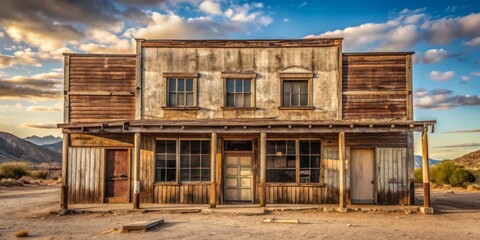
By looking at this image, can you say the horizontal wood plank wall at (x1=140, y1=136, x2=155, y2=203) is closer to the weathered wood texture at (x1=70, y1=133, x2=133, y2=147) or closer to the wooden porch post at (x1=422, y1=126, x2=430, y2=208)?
the weathered wood texture at (x1=70, y1=133, x2=133, y2=147)

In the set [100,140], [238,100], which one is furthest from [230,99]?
[100,140]

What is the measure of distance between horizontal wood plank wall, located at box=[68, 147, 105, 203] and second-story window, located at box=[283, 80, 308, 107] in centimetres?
719

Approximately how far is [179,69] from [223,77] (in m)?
1.70

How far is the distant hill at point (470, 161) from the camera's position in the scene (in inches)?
2070

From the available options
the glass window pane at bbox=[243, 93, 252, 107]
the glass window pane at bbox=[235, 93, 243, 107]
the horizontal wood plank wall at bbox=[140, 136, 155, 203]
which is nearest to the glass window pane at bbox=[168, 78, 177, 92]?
the horizontal wood plank wall at bbox=[140, 136, 155, 203]

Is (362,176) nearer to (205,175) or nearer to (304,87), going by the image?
(304,87)

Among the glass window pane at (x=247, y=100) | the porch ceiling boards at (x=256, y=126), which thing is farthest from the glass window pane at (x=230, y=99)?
the porch ceiling boards at (x=256, y=126)

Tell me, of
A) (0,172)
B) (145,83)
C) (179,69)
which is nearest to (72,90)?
(145,83)

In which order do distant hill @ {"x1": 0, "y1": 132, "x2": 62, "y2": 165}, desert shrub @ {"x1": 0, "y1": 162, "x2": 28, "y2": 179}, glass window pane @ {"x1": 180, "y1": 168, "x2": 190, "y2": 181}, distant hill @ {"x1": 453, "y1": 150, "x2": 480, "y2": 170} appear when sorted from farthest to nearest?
distant hill @ {"x1": 0, "y1": 132, "x2": 62, "y2": 165} → distant hill @ {"x1": 453, "y1": 150, "x2": 480, "y2": 170} → desert shrub @ {"x1": 0, "y1": 162, "x2": 28, "y2": 179} → glass window pane @ {"x1": 180, "y1": 168, "x2": 190, "y2": 181}

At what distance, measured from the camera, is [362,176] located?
15820mm

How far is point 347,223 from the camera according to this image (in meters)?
11.7

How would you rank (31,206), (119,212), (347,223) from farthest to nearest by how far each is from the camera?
(31,206)
(119,212)
(347,223)

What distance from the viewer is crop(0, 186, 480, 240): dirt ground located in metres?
9.92

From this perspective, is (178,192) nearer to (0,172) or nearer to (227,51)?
Result: (227,51)
